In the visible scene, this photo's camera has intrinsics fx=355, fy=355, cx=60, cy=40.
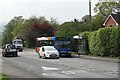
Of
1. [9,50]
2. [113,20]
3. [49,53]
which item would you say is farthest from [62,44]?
[113,20]

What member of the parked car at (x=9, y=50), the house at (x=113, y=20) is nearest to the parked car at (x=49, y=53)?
the parked car at (x=9, y=50)

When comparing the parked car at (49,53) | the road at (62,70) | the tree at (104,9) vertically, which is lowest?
the road at (62,70)

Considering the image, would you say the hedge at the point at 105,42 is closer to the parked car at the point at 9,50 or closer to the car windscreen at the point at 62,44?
the car windscreen at the point at 62,44

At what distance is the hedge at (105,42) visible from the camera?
1378 inches

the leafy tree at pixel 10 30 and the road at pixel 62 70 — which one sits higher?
the leafy tree at pixel 10 30

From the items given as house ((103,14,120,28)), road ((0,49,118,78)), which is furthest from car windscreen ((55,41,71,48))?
house ((103,14,120,28))

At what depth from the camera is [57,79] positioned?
1700 centimetres

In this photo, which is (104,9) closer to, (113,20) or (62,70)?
(113,20)

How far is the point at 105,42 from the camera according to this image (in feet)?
123

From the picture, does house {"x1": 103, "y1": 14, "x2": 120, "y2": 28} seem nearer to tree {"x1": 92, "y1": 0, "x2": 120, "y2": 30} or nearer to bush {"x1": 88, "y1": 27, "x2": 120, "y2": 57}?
tree {"x1": 92, "y1": 0, "x2": 120, "y2": 30}

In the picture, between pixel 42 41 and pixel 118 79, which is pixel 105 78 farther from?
pixel 42 41

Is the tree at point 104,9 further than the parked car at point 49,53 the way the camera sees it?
Yes

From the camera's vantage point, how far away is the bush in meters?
35.0

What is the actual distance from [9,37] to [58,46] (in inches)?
3270
